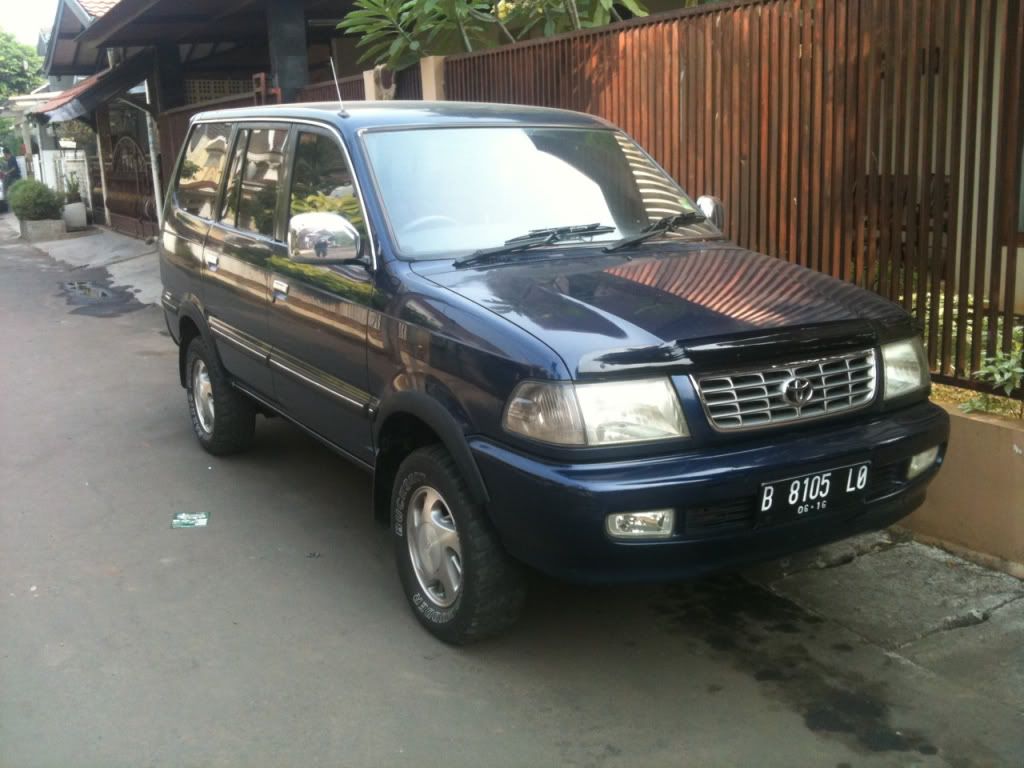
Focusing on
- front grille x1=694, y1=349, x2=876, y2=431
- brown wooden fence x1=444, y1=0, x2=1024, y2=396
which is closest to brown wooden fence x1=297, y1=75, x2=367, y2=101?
brown wooden fence x1=444, y1=0, x2=1024, y2=396

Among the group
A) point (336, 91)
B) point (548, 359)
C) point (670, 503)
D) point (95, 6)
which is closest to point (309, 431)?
point (548, 359)

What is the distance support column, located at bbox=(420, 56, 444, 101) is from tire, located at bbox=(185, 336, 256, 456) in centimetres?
Result: 362

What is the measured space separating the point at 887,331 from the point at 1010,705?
135 centimetres

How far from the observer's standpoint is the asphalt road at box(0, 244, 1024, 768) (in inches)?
137

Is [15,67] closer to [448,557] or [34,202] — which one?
[34,202]

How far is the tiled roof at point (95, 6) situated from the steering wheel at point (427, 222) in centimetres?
1654

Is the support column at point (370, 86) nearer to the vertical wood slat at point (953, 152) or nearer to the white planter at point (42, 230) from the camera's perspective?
the vertical wood slat at point (953, 152)

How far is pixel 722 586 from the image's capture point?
4.71m

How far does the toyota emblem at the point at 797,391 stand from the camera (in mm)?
3645

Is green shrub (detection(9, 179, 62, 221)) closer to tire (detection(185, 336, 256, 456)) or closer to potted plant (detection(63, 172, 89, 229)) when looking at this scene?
potted plant (detection(63, 172, 89, 229))

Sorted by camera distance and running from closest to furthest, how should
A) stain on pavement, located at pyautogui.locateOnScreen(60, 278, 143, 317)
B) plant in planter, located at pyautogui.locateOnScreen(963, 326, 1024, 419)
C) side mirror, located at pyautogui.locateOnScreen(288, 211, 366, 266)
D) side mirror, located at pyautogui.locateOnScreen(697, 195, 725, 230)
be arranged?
1. side mirror, located at pyautogui.locateOnScreen(288, 211, 366, 266)
2. plant in planter, located at pyautogui.locateOnScreen(963, 326, 1024, 419)
3. side mirror, located at pyautogui.locateOnScreen(697, 195, 725, 230)
4. stain on pavement, located at pyautogui.locateOnScreen(60, 278, 143, 317)

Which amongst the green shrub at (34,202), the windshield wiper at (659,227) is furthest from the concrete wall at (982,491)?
the green shrub at (34,202)

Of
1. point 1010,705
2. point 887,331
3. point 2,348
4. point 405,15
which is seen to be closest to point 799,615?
point 1010,705

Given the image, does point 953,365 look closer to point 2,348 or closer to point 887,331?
point 887,331
